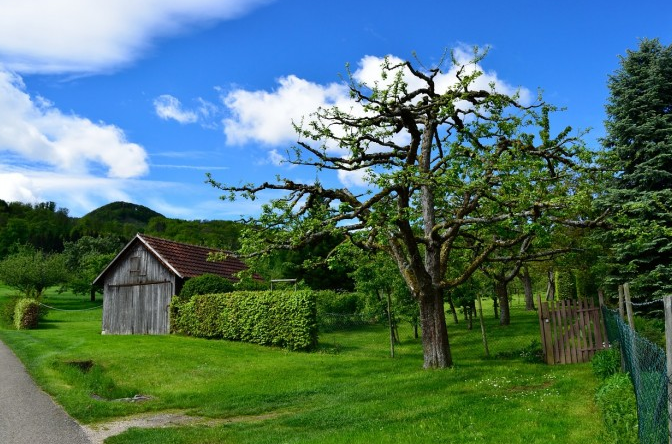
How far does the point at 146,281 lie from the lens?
33.6 metres

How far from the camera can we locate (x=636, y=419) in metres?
8.05

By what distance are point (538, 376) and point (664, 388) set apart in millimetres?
9108

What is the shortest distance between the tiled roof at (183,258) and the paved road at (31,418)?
16684 mm

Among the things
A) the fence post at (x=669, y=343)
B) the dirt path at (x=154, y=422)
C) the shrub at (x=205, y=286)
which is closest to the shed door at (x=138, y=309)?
the shrub at (x=205, y=286)

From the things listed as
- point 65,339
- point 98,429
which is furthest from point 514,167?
point 65,339

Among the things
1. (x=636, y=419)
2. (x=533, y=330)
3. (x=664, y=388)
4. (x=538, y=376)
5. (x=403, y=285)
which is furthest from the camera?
(x=533, y=330)

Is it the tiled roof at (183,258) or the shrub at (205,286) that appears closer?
the shrub at (205,286)

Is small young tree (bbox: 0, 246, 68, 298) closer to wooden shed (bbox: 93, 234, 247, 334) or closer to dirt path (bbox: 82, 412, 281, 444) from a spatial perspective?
wooden shed (bbox: 93, 234, 247, 334)

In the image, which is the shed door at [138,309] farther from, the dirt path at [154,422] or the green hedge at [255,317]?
the dirt path at [154,422]

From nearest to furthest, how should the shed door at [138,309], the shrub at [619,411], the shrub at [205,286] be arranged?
the shrub at [619,411] < the shrub at [205,286] < the shed door at [138,309]

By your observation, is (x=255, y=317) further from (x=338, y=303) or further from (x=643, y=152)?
(x=643, y=152)

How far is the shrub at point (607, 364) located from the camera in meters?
12.9

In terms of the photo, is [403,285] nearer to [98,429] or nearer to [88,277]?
[98,429]

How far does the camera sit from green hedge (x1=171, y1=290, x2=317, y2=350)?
24859mm
